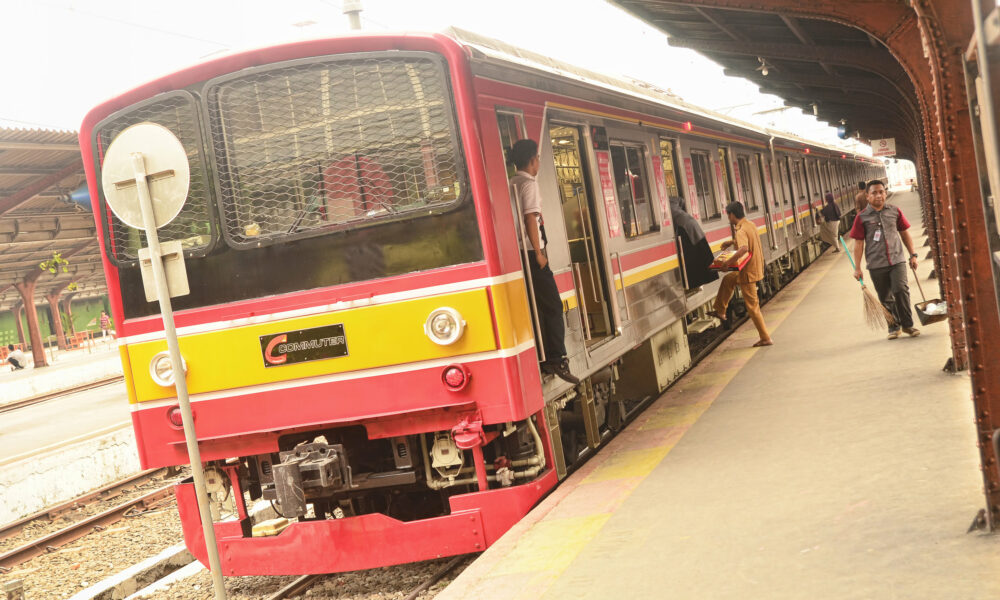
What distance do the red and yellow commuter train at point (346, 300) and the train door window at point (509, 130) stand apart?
0.08ft

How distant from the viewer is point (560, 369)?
229 inches

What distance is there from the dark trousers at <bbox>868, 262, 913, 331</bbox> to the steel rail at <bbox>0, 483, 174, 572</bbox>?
7389 millimetres

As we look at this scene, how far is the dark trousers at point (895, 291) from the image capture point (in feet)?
30.4

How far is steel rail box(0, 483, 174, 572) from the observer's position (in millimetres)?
7934

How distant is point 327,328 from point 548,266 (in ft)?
4.80

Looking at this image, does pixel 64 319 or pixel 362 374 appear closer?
pixel 362 374

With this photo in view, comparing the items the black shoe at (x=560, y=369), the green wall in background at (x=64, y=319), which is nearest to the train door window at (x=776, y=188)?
the black shoe at (x=560, y=369)

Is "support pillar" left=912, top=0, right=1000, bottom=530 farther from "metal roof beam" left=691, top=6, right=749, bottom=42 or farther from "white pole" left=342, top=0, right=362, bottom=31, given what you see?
"white pole" left=342, top=0, right=362, bottom=31

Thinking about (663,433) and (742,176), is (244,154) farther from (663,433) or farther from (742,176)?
(742,176)

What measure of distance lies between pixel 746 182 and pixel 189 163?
35.5 feet

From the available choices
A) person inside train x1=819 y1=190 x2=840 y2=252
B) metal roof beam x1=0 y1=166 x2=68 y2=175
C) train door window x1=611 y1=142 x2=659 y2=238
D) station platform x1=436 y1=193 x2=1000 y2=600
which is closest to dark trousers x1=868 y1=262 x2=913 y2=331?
station platform x1=436 y1=193 x2=1000 y2=600

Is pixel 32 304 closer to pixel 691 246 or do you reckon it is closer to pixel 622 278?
pixel 691 246

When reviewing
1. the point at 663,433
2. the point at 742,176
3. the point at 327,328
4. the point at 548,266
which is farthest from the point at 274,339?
the point at 742,176

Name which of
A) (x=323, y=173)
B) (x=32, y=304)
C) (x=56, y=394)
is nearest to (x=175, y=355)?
(x=323, y=173)
